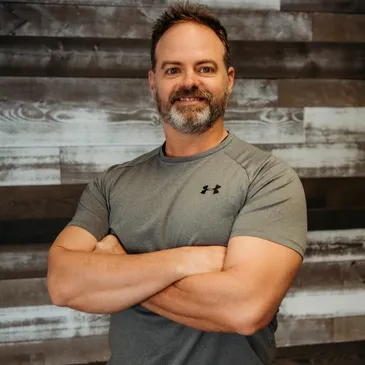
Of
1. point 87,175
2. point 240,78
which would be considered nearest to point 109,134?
point 87,175

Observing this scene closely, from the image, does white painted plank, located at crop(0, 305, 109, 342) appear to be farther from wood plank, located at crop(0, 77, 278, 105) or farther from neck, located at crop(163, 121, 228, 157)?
neck, located at crop(163, 121, 228, 157)

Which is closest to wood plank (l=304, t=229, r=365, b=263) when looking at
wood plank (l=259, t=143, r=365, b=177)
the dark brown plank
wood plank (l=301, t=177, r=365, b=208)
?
wood plank (l=301, t=177, r=365, b=208)

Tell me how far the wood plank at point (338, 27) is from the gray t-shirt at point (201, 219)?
4.08ft

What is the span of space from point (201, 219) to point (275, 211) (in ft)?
0.68

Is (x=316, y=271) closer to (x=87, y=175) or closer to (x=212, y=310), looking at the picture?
(x=87, y=175)

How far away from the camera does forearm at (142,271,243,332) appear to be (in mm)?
1406

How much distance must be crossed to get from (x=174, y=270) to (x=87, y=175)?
1155 mm

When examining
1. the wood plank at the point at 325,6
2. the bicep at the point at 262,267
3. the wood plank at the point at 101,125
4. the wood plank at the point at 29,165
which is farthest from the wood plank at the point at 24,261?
the wood plank at the point at 325,6

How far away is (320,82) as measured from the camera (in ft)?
8.84

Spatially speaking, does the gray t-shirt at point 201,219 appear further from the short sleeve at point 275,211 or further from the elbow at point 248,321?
the elbow at point 248,321

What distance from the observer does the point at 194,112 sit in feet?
5.31

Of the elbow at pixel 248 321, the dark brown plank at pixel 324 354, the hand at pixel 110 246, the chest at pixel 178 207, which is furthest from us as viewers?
the dark brown plank at pixel 324 354

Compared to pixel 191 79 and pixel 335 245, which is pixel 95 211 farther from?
pixel 335 245

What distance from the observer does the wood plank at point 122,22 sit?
7.89ft
